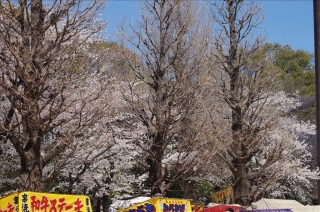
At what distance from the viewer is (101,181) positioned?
21375mm

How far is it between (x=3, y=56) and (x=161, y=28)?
5747 millimetres

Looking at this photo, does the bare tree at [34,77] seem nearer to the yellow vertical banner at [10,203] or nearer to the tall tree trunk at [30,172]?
the tall tree trunk at [30,172]

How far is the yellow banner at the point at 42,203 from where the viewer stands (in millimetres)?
9859

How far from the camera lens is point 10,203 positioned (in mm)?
9992

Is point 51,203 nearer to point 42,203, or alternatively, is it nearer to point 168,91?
point 42,203

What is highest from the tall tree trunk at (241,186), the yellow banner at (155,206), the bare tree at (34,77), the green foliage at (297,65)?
the green foliage at (297,65)

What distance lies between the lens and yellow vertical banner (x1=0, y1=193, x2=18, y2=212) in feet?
32.4

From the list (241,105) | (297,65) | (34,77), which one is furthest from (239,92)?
(297,65)

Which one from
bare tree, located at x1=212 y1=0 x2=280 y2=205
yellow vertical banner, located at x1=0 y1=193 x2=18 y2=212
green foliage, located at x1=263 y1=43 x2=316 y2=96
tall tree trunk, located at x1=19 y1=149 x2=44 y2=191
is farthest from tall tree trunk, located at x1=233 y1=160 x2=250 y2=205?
green foliage, located at x1=263 y1=43 x2=316 y2=96

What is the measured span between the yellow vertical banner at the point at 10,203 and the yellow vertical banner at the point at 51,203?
14 centimetres

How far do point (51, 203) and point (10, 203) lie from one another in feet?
2.74

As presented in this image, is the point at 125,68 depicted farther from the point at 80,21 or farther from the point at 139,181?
the point at 80,21

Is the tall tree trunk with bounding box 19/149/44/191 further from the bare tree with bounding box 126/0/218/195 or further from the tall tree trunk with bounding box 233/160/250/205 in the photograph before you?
the tall tree trunk with bounding box 233/160/250/205

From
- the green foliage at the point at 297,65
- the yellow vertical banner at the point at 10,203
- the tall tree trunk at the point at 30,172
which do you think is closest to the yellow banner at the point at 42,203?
the yellow vertical banner at the point at 10,203
